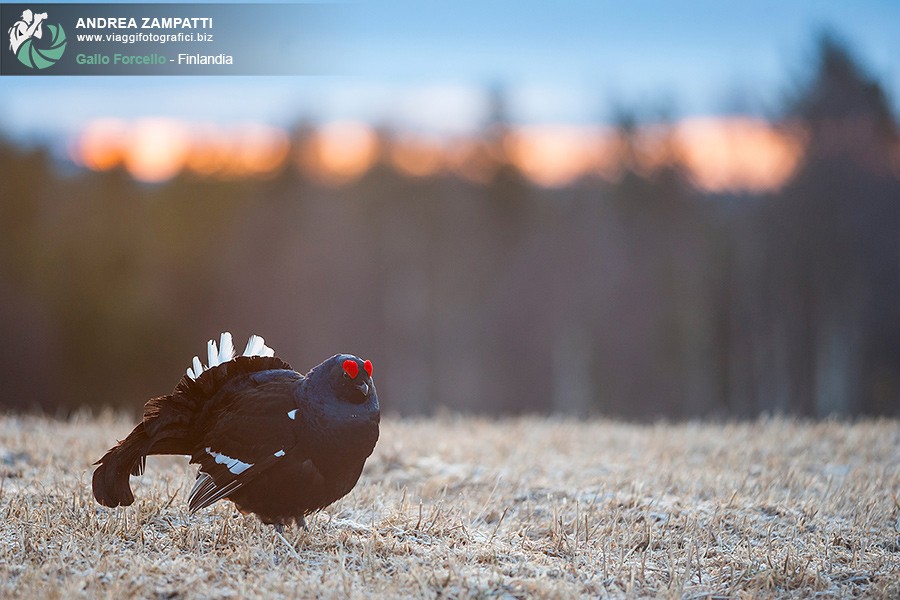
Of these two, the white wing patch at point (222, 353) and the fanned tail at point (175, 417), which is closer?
the fanned tail at point (175, 417)

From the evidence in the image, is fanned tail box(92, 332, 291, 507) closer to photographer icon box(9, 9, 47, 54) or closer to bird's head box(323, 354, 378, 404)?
bird's head box(323, 354, 378, 404)

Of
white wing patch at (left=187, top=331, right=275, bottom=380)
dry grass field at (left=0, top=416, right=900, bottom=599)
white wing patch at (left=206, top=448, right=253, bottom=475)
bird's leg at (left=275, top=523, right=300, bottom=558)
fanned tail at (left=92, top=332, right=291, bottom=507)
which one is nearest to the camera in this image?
dry grass field at (left=0, top=416, right=900, bottom=599)

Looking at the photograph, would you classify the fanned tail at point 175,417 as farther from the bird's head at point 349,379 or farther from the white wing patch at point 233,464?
the bird's head at point 349,379

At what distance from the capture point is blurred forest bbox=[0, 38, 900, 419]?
23.3m

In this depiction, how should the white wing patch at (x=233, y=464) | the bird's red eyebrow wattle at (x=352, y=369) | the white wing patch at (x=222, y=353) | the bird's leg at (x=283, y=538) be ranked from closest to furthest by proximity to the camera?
1. the bird's leg at (x=283, y=538)
2. the bird's red eyebrow wattle at (x=352, y=369)
3. the white wing patch at (x=233, y=464)
4. the white wing patch at (x=222, y=353)

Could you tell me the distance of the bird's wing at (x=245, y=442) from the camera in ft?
16.5
